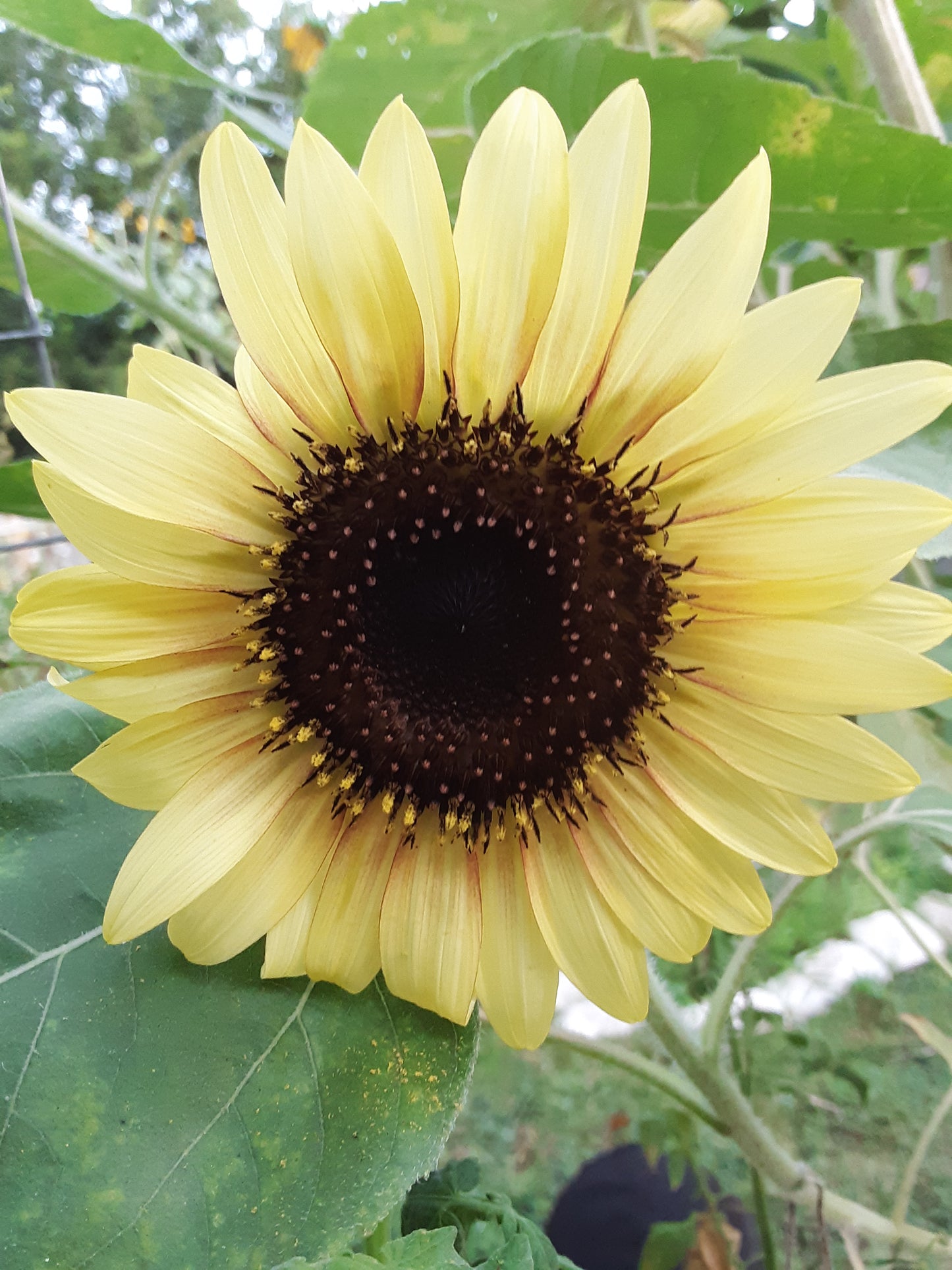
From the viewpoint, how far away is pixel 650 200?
1.73 ft

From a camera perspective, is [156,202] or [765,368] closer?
[765,368]

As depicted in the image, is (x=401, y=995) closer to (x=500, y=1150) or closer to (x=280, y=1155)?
(x=280, y=1155)

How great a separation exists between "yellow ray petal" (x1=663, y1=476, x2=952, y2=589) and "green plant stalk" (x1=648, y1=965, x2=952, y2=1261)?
1.28 ft

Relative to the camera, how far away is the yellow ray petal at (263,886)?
1.41 feet

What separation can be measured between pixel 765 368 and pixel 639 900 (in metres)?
0.27

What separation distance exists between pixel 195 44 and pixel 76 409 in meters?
1.25

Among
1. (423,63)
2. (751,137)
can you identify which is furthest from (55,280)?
(751,137)

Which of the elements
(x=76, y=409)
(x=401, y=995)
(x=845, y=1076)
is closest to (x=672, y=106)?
(x=76, y=409)

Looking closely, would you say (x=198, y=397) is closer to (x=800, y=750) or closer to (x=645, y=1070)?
(x=800, y=750)

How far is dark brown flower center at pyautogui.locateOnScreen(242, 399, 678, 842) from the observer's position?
44 centimetres

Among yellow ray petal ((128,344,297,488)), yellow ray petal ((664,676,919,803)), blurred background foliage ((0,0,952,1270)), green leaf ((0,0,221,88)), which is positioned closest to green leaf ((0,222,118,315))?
blurred background foliage ((0,0,952,1270))

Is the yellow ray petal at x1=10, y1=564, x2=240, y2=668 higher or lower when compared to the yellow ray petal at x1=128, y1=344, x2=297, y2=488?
lower

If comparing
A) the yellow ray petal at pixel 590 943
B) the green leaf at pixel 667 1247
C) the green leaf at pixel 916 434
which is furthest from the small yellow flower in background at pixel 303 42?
the green leaf at pixel 667 1247

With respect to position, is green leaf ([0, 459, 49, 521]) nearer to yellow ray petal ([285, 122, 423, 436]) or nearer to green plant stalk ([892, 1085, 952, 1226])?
yellow ray petal ([285, 122, 423, 436])
